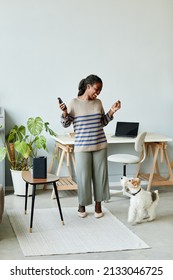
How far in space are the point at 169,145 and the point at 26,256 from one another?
319cm

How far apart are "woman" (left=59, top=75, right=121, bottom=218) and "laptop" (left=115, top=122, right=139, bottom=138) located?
4.04 ft

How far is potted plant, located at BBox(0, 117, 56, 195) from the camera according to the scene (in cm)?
610

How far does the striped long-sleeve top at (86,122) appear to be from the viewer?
5266 mm

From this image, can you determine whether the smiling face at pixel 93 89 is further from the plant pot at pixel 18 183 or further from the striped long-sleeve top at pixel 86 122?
the plant pot at pixel 18 183

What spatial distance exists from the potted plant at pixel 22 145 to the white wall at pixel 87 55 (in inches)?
9.0

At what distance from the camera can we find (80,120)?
5.27m

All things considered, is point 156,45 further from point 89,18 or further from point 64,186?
point 64,186

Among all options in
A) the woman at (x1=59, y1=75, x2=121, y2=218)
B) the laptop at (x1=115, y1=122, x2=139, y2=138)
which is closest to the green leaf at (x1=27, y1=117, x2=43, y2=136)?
the laptop at (x1=115, y1=122, x2=139, y2=138)

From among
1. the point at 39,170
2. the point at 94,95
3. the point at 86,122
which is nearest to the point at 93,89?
the point at 94,95

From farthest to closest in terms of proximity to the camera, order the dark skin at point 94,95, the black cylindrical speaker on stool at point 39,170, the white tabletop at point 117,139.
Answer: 1. the white tabletop at point 117,139
2. the dark skin at point 94,95
3. the black cylindrical speaker on stool at point 39,170

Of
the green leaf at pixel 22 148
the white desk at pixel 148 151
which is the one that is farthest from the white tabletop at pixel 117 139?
the green leaf at pixel 22 148

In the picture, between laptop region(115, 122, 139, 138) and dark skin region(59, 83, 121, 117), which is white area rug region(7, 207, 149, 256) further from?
laptop region(115, 122, 139, 138)
